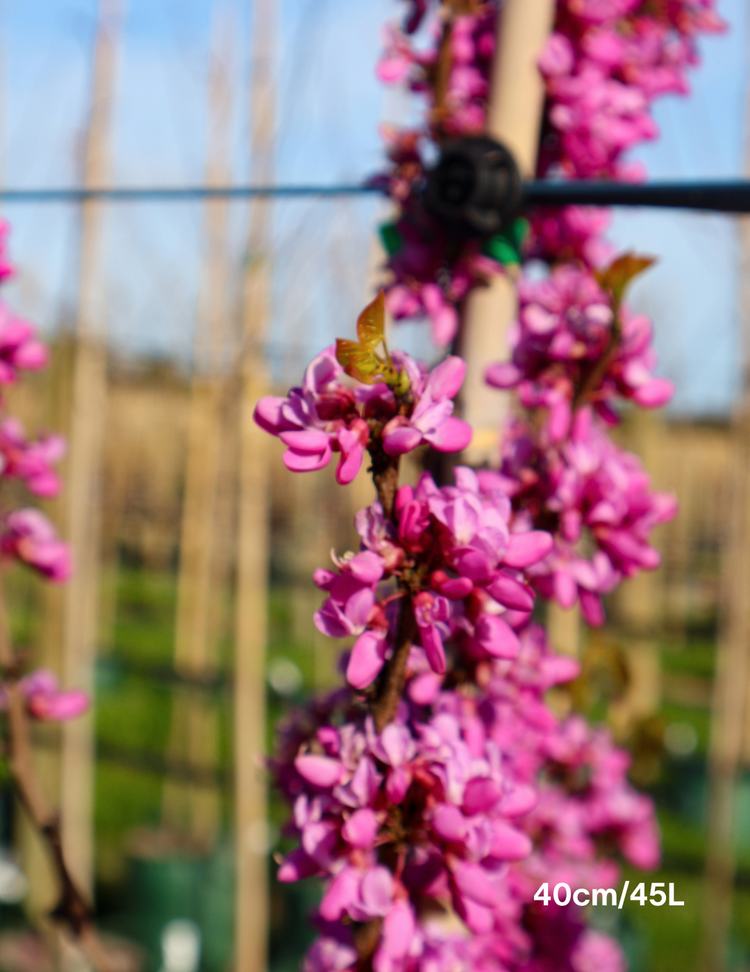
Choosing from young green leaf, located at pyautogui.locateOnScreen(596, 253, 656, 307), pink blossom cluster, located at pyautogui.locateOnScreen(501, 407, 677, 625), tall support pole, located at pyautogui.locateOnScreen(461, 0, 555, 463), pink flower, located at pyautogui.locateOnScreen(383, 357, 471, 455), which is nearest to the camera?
pink flower, located at pyautogui.locateOnScreen(383, 357, 471, 455)

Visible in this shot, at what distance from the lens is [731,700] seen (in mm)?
4004

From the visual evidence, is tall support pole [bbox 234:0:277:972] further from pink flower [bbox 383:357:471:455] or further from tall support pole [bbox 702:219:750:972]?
pink flower [bbox 383:357:471:455]

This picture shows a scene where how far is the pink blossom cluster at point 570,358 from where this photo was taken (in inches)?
42.6

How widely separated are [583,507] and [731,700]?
3.30 metres

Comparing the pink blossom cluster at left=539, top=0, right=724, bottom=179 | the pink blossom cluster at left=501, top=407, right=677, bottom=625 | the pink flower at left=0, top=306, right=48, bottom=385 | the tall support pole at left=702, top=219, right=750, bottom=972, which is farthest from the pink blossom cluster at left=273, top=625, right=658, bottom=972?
the tall support pole at left=702, top=219, right=750, bottom=972

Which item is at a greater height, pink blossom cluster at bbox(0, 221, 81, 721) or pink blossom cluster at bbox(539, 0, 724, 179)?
pink blossom cluster at bbox(539, 0, 724, 179)

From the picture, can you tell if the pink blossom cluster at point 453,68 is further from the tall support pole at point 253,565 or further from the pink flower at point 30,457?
the tall support pole at point 253,565

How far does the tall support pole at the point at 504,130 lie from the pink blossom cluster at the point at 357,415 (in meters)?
0.44

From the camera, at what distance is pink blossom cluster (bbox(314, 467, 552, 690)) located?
2.49 ft

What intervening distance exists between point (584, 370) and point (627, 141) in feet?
1.71

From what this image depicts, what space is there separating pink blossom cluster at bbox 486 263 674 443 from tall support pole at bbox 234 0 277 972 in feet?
7.24

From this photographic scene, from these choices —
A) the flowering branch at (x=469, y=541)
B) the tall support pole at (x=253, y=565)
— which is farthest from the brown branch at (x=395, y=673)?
the tall support pole at (x=253, y=565)

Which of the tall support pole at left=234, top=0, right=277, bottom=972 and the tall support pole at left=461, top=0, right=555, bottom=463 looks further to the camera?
the tall support pole at left=234, top=0, right=277, bottom=972

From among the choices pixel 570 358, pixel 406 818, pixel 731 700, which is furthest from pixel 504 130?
pixel 731 700
